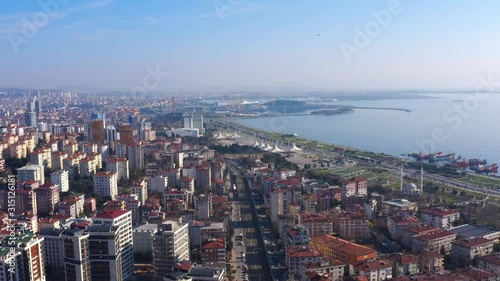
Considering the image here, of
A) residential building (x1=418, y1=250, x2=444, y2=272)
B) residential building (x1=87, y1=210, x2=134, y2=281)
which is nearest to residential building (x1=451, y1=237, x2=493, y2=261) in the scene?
residential building (x1=418, y1=250, x2=444, y2=272)

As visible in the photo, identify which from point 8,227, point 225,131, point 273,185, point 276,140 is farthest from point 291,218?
point 225,131

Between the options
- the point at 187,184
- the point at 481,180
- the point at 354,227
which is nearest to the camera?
the point at 354,227

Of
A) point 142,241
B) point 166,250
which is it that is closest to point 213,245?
point 166,250

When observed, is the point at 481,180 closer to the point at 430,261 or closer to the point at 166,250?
the point at 430,261

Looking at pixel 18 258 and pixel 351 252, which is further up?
Result: pixel 18 258

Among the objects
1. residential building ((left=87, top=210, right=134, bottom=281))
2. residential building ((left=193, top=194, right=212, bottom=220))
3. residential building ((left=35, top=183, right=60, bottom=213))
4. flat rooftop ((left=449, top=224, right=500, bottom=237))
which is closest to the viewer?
residential building ((left=87, top=210, right=134, bottom=281))

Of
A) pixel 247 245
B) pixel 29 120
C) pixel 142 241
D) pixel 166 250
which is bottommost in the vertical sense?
pixel 247 245

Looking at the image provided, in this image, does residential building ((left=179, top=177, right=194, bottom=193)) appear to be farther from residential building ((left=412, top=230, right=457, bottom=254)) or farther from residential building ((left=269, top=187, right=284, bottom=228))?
residential building ((left=412, top=230, right=457, bottom=254))

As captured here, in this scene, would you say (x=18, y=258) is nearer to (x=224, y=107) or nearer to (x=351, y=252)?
(x=351, y=252)
